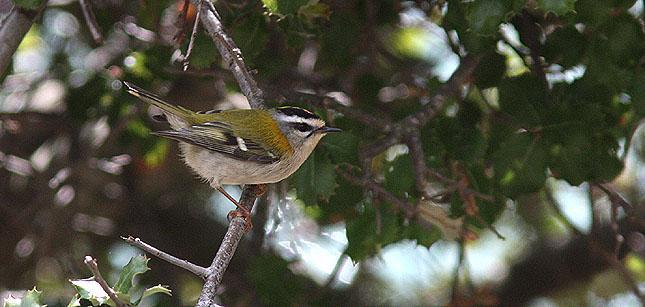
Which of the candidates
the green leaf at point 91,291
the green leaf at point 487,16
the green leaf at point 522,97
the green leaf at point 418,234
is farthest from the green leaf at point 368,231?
the green leaf at point 91,291

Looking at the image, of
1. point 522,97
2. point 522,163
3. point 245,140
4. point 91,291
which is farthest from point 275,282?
point 91,291

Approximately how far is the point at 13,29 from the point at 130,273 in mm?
1211

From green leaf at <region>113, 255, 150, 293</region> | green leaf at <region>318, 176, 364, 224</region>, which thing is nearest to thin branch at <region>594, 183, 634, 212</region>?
green leaf at <region>318, 176, 364, 224</region>

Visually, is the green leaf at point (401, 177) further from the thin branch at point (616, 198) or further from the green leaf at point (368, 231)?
the thin branch at point (616, 198)

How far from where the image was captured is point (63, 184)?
4215 mm

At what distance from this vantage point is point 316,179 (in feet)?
10.4

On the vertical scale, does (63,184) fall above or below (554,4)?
below

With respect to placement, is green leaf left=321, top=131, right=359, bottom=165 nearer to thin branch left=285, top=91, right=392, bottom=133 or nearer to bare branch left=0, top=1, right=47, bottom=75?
thin branch left=285, top=91, right=392, bottom=133

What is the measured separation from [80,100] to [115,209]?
3.58ft

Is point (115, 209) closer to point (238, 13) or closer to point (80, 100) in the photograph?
point (80, 100)

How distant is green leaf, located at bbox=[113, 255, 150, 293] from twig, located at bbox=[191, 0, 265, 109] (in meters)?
0.75

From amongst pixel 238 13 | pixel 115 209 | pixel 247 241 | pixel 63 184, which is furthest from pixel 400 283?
pixel 238 13

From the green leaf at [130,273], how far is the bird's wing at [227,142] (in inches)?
37.9

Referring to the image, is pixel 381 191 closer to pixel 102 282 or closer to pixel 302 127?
pixel 302 127
